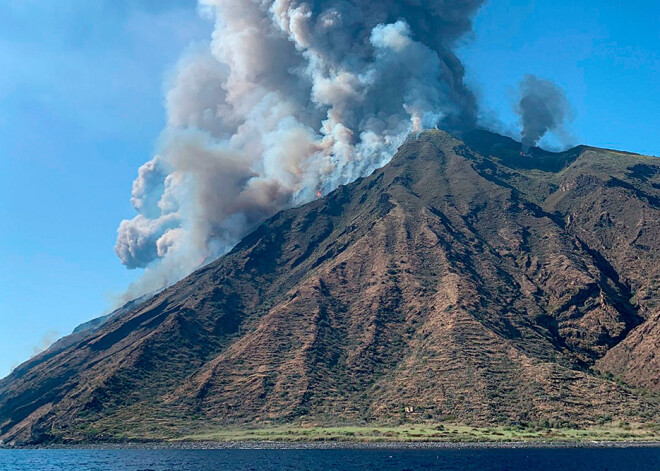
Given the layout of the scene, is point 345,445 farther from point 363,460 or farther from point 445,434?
point 363,460

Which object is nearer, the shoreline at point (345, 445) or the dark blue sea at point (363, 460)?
the dark blue sea at point (363, 460)

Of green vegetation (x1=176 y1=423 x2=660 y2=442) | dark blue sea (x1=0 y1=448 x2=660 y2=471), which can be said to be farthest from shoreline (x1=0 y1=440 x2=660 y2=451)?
dark blue sea (x1=0 y1=448 x2=660 y2=471)

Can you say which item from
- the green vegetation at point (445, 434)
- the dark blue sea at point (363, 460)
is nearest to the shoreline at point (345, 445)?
the green vegetation at point (445, 434)

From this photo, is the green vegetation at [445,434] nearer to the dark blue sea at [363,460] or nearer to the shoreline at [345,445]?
the shoreline at [345,445]

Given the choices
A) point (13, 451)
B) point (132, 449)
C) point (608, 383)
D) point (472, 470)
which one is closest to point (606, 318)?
point (608, 383)

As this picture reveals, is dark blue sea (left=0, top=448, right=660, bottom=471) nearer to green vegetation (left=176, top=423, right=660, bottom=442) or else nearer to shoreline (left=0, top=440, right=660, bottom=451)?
shoreline (left=0, top=440, right=660, bottom=451)

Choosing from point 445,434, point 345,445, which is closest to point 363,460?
point 345,445
